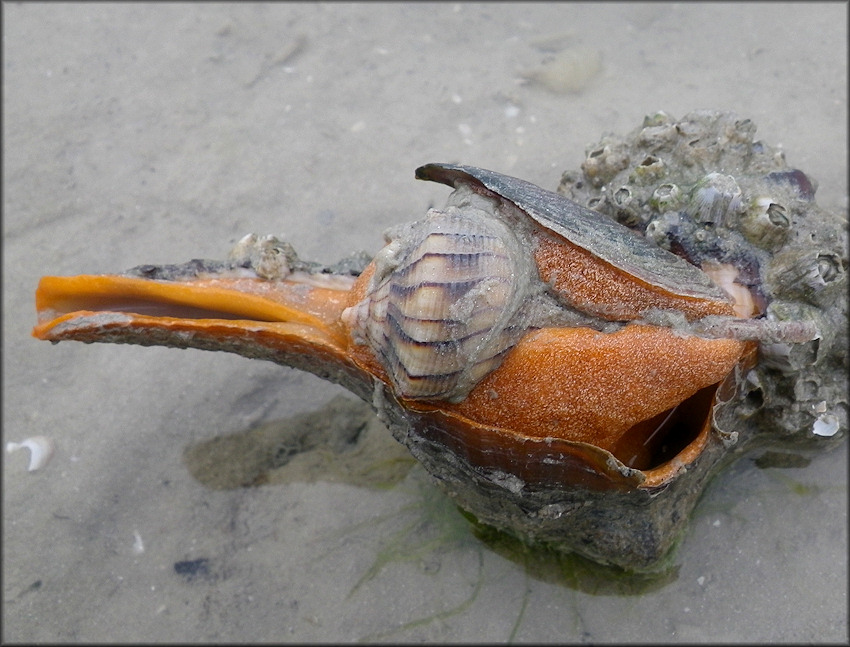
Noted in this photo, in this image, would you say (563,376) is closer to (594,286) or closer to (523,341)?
(523,341)

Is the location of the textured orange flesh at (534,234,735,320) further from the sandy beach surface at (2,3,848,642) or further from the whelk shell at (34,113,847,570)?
the sandy beach surface at (2,3,848,642)

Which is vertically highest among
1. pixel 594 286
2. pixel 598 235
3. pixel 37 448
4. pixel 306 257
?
pixel 598 235

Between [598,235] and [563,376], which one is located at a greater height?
[598,235]

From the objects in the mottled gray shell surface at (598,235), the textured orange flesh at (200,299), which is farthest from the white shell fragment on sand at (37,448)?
the mottled gray shell surface at (598,235)

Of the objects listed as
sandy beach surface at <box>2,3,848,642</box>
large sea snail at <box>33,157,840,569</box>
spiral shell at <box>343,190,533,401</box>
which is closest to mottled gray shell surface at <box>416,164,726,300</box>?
large sea snail at <box>33,157,840,569</box>

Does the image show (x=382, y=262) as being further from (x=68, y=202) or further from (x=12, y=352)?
(x=68, y=202)

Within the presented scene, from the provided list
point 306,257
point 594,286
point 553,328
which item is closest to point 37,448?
point 306,257
